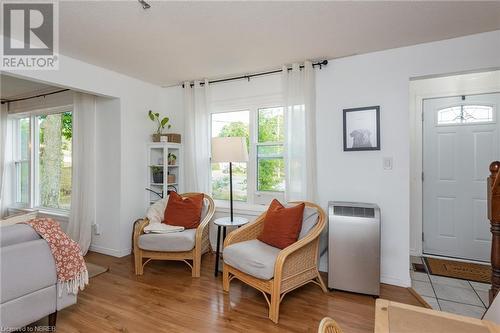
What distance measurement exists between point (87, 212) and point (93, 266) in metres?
0.81

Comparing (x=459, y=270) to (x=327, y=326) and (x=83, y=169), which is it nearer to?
(x=327, y=326)

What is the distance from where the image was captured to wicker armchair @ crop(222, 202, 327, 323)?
207cm

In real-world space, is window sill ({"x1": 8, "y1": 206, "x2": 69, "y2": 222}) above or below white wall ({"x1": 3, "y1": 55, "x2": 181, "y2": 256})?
below

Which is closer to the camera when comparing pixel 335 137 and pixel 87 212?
pixel 335 137

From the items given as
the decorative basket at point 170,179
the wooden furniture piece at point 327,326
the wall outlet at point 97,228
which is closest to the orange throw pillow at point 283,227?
the wooden furniture piece at point 327,326

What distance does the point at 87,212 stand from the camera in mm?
3588

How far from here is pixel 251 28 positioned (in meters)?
2.25

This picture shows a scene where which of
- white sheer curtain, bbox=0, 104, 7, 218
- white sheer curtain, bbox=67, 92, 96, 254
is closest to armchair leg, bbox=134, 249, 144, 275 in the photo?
white sheer curtain, bbox=67, 92, 96, 254

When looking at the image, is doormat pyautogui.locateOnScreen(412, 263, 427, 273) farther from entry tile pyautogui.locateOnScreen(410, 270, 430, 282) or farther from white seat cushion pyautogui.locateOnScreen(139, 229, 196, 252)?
white seat cushion pyautogui.locateOnScreen(139, 229, 196, 252)

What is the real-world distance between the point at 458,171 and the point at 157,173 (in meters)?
3.95

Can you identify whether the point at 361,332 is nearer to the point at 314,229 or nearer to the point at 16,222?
the point at 314,229

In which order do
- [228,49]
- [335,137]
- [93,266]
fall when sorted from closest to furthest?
[228,49], [335,137], [93,266]

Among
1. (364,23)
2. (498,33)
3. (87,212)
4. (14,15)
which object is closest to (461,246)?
(498,33)

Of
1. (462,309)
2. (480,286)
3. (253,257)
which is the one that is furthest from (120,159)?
(480,286)
